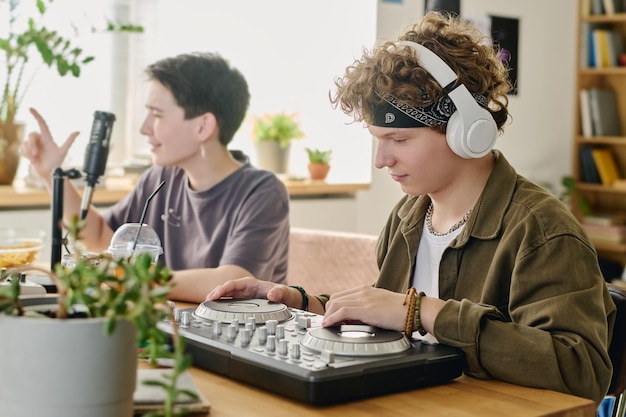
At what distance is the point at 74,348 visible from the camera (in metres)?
0.79

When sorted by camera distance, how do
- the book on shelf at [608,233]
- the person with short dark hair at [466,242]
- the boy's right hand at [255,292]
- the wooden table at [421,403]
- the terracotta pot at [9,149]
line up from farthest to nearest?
the book on shelf at [608,233]
the terracotta pot at [9,149]
the boy's right hand at [255,292]
the person with short dark hair at [466,242]
the wooden table at [421,403]

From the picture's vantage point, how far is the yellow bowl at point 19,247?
183 cm

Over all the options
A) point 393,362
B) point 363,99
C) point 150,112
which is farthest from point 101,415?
point 150,112

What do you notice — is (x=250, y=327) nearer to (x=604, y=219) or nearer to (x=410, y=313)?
(x=410, y=313)

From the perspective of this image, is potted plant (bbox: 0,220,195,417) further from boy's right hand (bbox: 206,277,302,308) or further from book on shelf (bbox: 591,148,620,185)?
book on shelf (bbox: 591,148,620,185)

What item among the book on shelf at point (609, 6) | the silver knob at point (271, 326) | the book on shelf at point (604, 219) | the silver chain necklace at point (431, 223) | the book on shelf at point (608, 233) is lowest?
the book on shelf at point (608, 233)

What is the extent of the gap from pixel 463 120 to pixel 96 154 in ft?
2.38

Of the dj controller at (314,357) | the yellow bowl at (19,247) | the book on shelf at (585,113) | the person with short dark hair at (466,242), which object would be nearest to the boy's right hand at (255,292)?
the person with short dark hair at (466,242)

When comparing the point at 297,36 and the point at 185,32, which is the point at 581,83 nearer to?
the point at 297,36

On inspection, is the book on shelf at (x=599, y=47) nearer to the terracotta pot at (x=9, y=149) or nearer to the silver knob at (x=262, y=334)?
the terracotta pot at (x=9, y=149)

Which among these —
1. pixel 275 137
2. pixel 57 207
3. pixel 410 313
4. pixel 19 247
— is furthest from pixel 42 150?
pixel 275 137

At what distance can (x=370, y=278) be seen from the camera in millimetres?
2232

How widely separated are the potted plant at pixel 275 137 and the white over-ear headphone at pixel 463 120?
2.43 m

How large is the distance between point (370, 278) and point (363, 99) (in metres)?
0.72
